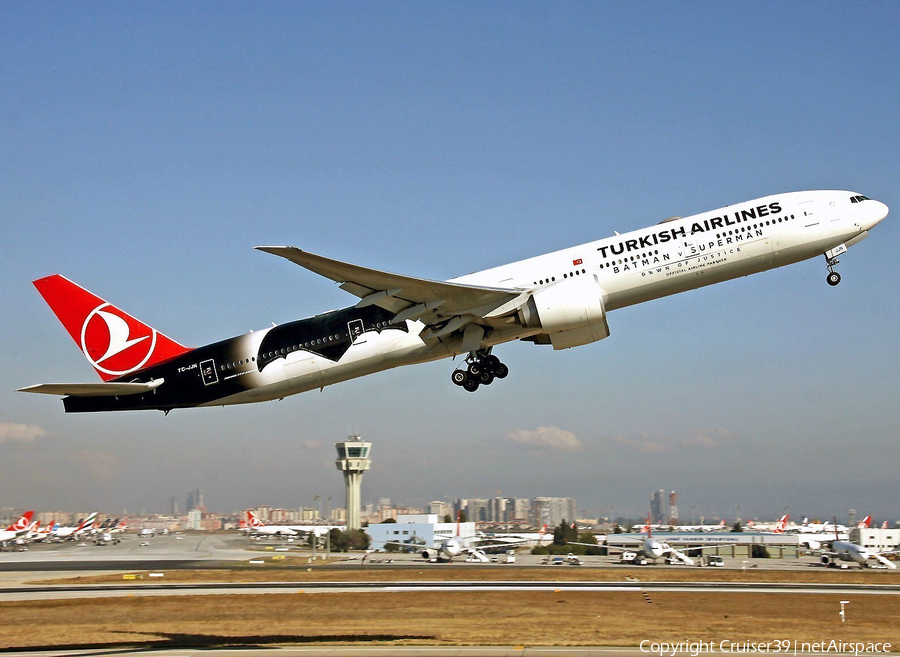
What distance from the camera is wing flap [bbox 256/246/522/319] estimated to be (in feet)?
94.4

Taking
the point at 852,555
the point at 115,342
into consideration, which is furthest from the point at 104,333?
the point at 852,555

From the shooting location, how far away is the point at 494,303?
32.0m

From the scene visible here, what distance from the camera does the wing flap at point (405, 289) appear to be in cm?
2877

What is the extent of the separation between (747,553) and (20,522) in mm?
87578

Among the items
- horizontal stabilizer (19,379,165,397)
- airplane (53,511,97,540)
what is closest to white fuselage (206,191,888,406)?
horizontal stabilizer (19,379,165,397)

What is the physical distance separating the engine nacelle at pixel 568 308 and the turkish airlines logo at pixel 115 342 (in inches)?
674

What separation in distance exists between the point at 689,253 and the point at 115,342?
24836 millimetres

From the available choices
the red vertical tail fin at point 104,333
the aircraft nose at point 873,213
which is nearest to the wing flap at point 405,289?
the red vertical tail fin at point 104,333

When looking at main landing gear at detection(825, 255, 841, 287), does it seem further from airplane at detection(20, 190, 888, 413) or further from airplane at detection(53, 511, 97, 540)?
airplane at detection(53, 511, 97, 540)

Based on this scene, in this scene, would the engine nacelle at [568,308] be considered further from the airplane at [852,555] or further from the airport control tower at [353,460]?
the airport control tower at [353,460]

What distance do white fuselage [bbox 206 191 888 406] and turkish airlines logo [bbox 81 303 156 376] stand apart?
31.9ft

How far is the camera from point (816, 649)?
2734cm

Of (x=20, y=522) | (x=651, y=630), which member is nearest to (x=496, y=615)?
(x=651, y=630)

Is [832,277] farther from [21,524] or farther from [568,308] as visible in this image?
[21,524]
